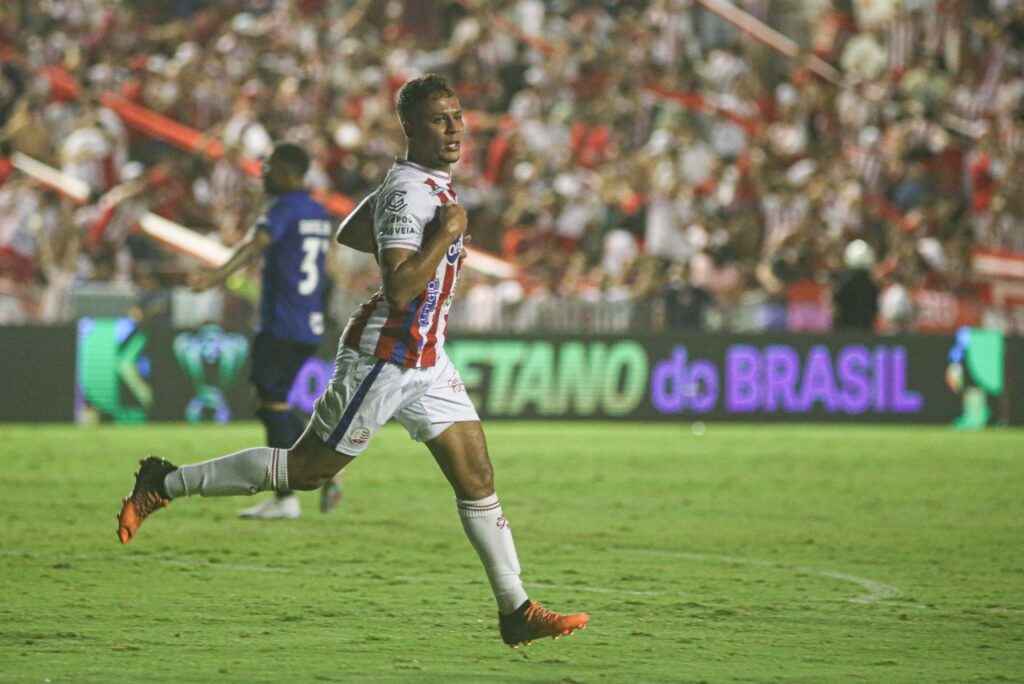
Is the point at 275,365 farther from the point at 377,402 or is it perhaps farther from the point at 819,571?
the point at 377,402

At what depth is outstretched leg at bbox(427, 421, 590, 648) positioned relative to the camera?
257 inches

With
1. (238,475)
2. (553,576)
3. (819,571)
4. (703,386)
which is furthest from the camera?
(703,386)

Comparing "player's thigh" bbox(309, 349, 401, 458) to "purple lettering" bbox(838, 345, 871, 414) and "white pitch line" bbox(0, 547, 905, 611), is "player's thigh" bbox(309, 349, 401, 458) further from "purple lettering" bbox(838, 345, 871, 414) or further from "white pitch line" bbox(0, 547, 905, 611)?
"purple lettering" bbox(838, 345, 871, 414)

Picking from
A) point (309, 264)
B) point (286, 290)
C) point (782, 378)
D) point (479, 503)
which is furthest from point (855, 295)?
point (479, 503)

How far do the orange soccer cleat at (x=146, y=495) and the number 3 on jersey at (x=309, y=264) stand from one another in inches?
158

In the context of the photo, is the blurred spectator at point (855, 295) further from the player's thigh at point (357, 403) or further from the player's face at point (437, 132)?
the player's thigh at point (357, 403)

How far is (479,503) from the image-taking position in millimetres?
6641

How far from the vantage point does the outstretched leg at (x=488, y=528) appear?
6.54m

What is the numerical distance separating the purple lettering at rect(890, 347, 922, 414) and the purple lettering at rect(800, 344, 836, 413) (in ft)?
2.48

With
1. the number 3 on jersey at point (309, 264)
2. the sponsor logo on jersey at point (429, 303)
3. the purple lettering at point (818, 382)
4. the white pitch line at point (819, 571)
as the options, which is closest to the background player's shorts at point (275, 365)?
the number 3 on jersey at point (309, 264)

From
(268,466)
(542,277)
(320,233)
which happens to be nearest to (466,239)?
(268,466)

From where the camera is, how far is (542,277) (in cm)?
2034

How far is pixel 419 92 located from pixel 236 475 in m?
1.70

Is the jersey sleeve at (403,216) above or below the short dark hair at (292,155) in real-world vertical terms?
below
